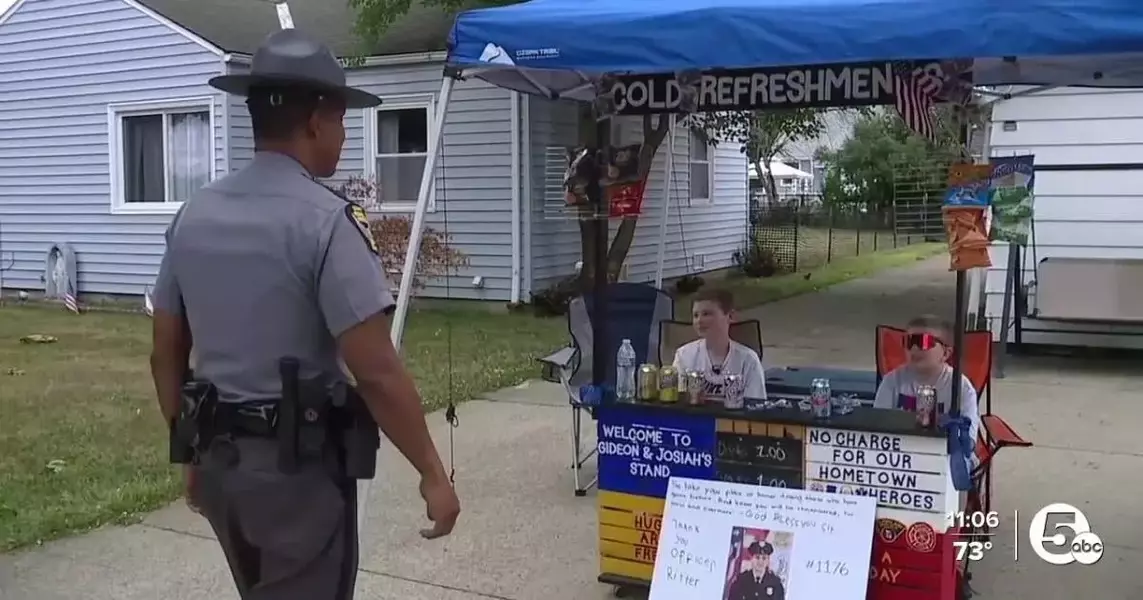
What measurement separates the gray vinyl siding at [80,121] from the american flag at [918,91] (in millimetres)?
10549

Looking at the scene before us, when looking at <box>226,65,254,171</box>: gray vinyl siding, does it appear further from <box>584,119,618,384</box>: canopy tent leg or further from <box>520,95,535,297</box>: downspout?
<box>584,119,618,384</box>: canopy tent leg

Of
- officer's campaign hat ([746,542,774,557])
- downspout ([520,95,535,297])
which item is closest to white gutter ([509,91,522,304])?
downspout ([520,95,535,297])

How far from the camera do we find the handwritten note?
378 centimetres

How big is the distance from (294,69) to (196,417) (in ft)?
2.69

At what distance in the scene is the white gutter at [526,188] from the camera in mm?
13070

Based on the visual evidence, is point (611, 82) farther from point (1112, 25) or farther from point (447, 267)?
point (447, 267)

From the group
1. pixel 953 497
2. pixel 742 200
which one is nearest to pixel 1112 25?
pixel 953 497

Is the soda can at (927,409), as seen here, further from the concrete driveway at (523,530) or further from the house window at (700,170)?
the house window at (700,170)

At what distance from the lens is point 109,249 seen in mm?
14625

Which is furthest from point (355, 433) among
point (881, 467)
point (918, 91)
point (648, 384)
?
point (918, 91)

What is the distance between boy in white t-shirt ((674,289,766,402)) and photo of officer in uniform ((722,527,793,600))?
944 mm

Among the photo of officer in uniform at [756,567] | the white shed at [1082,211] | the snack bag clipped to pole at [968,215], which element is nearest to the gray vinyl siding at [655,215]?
the white shed at [1082,211]

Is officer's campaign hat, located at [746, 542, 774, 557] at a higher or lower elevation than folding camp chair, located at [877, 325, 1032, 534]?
lower

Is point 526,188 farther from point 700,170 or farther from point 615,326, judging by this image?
point 615,326
